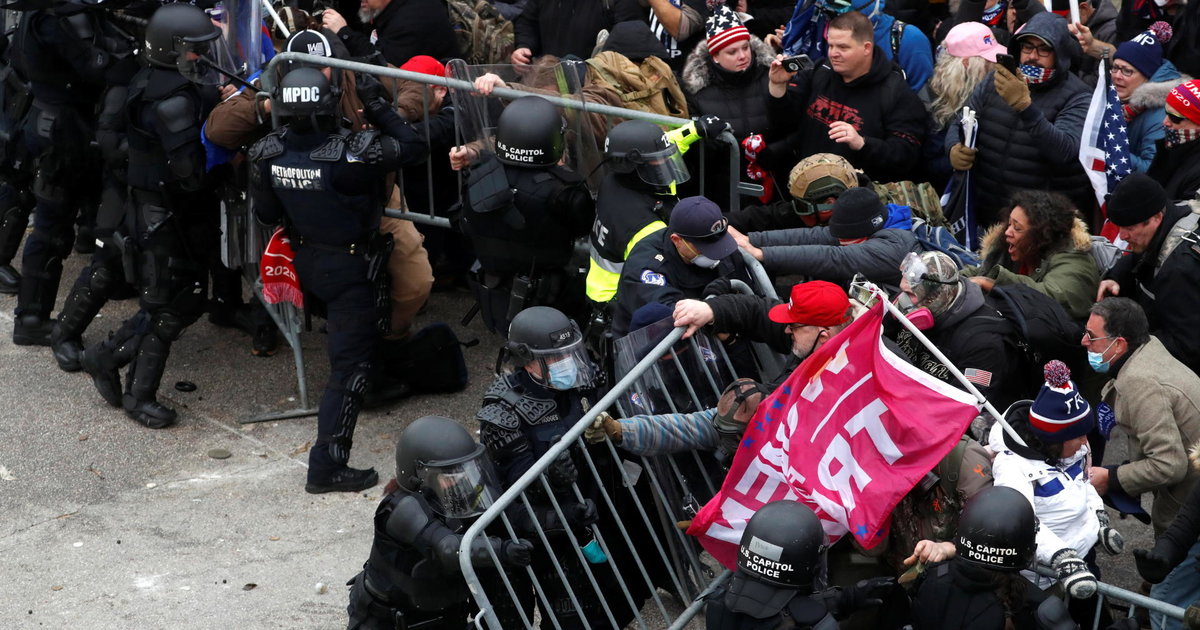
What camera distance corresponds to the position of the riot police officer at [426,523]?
5.06 meters

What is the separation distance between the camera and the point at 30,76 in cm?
863

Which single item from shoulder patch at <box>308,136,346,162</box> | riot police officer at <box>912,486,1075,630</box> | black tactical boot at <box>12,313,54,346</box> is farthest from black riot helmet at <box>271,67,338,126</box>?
riot police officer at <box>912,486,1075,630</box>

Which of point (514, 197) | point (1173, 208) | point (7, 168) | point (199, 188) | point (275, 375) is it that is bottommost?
point (275, 375)

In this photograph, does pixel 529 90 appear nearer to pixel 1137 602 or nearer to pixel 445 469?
pixel 445 469

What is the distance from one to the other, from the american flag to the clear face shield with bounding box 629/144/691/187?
6.61 ft

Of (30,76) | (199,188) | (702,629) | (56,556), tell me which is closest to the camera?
(702,629)

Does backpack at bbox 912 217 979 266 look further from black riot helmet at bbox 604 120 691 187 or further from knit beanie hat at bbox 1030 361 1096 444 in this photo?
knit beanie hat at bbox 1030 361 1096 444

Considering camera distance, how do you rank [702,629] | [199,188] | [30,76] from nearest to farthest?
1. [702,629]
2. [199,188]
3. [30,76]

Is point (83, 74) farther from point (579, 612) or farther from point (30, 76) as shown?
point (579, 612)

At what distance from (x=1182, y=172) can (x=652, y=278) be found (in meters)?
2.62

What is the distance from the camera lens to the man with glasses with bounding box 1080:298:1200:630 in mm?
5500

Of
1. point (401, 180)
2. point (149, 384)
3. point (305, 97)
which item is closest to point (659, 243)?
point (305, 97)

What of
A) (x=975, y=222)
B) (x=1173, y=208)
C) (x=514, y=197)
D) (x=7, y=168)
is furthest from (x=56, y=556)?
(x=1173, y=208)

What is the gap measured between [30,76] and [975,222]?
558 centimetres
